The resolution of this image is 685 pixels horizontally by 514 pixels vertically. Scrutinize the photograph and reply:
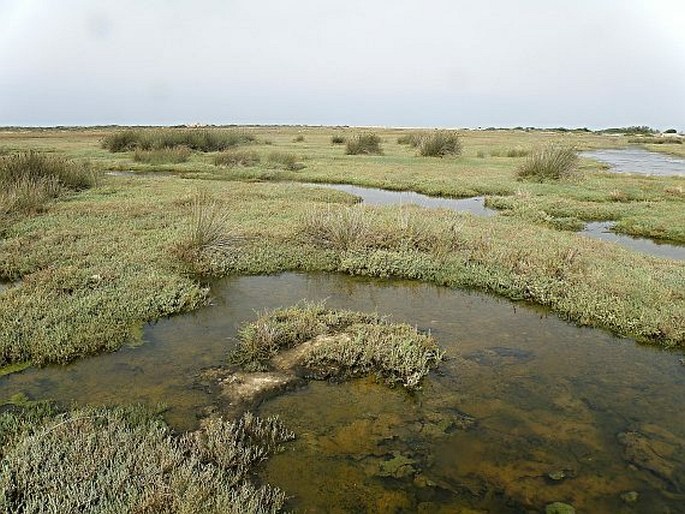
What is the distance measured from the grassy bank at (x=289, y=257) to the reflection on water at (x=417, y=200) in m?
1.02

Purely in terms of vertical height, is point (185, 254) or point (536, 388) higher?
point (185, 254)

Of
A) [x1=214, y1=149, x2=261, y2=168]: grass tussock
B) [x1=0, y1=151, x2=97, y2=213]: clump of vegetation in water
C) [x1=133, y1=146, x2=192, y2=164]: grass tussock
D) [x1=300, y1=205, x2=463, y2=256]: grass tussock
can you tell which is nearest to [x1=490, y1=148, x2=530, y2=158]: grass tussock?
[x1=214, y1=149, x2=261, y2=168]: grass tussock

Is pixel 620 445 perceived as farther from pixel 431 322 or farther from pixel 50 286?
pixel 50 286

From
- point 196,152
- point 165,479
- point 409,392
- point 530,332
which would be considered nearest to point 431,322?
point 530,332

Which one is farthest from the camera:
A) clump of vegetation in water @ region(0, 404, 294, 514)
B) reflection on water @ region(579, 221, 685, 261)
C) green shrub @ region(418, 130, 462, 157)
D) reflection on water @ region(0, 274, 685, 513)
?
green shrub @ region(418, 130, 462, 157)

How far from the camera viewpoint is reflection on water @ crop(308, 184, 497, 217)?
1819 cm

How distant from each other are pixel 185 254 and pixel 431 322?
5644mm

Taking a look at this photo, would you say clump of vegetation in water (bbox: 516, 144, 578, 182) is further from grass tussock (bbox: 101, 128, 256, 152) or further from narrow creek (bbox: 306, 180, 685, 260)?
grass tussock (bbox: 101, 128, 256, 152)

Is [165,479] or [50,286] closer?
[165,479]

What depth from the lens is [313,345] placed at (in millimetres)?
6957

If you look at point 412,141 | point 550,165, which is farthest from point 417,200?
point 412,141

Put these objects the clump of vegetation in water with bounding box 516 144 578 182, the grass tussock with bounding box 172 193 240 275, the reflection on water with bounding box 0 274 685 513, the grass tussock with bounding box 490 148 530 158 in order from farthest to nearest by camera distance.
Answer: the grass tussock with bounding box 490 148 530 158, the clump of vegetation in water with bounding box 516 144 578 182, the grass tussock with bounding box 172 193 240 275, the reflection on water with bounding box 0 274 685 513

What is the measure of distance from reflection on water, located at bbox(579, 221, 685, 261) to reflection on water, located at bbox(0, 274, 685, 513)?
6.77 metres

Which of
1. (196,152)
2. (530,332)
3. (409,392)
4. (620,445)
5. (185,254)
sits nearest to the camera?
(620,445)
